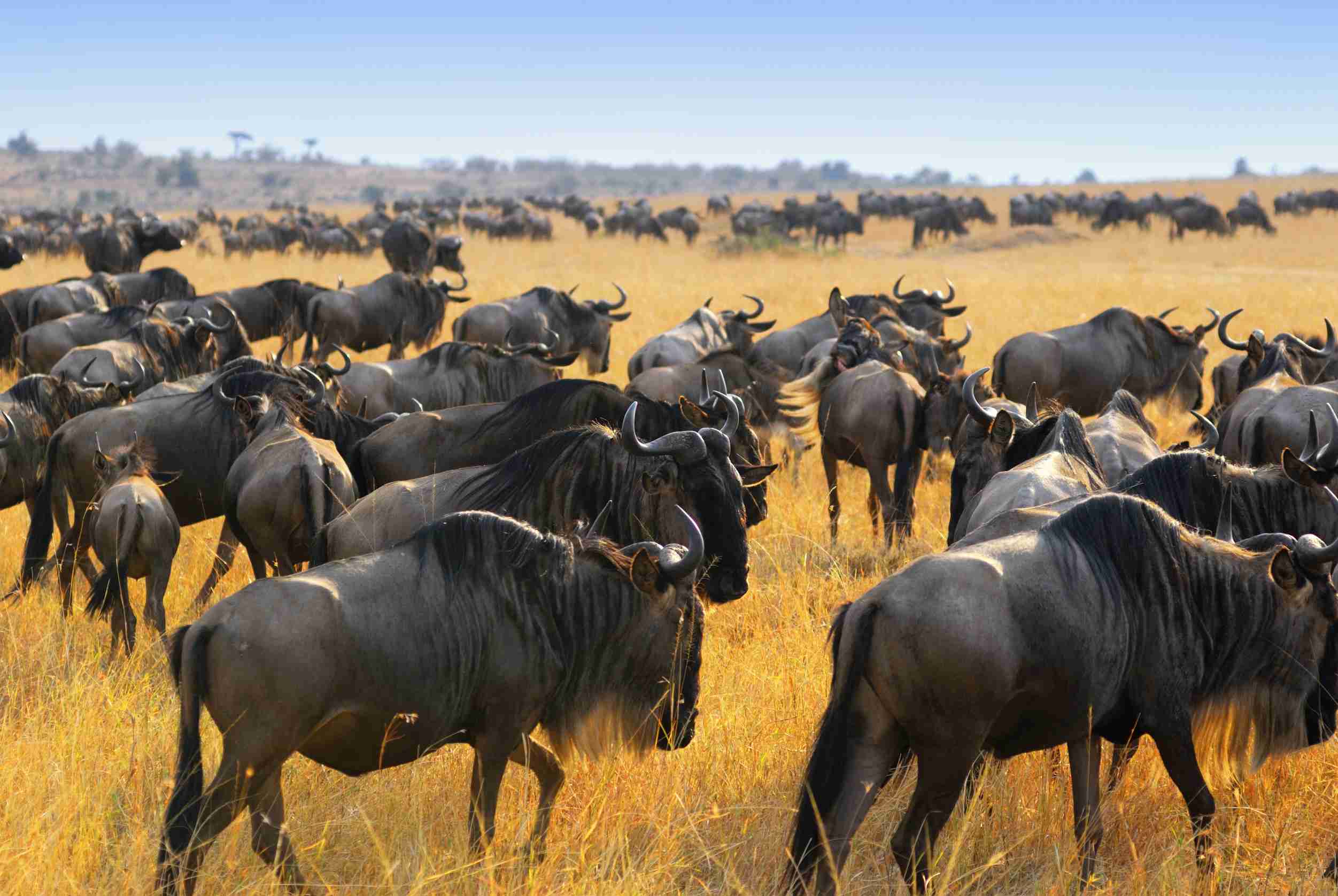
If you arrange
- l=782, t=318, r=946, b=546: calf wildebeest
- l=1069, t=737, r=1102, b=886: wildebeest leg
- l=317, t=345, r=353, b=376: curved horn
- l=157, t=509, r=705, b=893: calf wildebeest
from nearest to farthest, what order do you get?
l=157, t=509, r=705, b=893: calf wildebeest → l=1069, t=737, r=1102, b=886: wildebeest leg → l=782, t=318, r=946, b=546: calf wildebeest → l=317, t=345, r=353, b=376: curved horn

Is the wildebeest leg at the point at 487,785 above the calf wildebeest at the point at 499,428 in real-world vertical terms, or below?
below

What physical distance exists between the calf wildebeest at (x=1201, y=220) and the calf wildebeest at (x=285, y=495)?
150ft

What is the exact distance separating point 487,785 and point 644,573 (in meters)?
0.73

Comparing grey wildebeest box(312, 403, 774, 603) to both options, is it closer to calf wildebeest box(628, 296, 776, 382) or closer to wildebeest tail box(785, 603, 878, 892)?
wildebeest tail box(785, 603, 878, 892)

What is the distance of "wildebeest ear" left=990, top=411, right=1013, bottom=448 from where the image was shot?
568cm

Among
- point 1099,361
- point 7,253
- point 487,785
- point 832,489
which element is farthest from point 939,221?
point 487,785

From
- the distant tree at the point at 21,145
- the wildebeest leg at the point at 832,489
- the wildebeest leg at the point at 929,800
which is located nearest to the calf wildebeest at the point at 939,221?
the wildebeest leg at the point at 832,489

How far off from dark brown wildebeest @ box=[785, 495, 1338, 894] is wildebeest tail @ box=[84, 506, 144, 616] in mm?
3328

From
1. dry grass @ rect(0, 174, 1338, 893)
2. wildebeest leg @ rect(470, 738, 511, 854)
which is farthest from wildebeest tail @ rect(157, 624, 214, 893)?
wildebeest leg @ rect(470, 738, 511, 854)

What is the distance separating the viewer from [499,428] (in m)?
6.02

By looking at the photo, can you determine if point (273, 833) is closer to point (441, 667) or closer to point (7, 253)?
point (441, 667)

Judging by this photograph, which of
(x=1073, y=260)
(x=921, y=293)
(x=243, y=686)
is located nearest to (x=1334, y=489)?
(x=243, y=686)

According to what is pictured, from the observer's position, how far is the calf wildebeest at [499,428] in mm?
5953

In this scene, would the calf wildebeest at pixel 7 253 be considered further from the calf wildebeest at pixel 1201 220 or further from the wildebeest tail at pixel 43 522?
the calf wildebeest at pixel 1201 220
